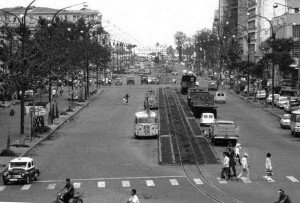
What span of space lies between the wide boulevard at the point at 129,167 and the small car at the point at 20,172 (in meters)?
0.46

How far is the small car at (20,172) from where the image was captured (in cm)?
4262

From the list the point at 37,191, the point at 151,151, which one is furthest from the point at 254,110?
the point at 37,191

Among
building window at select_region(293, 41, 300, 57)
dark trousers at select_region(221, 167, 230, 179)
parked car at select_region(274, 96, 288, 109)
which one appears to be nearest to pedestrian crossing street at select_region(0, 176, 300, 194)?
dark trousers at select_region(221, 167, 230, 179)

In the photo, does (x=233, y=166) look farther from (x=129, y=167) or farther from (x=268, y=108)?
(x=268, y=108)

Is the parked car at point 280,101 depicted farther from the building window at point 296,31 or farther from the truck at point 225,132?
the building window at point 296,31

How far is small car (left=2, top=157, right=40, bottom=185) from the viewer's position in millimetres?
42625

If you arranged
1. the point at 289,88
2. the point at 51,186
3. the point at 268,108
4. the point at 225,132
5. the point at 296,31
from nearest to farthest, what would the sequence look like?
the point at 51,186 < the point at 225,132 < the point at 268,108 < the point at 289,88 < the point at 296,31

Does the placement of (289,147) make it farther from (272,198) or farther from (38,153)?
(272,198)

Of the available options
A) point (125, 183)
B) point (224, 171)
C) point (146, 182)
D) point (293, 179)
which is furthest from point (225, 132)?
point (125, 183)

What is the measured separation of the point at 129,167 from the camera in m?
49.0

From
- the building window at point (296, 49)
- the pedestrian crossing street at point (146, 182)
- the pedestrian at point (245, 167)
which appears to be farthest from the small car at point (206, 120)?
the building window at point (296, 49)

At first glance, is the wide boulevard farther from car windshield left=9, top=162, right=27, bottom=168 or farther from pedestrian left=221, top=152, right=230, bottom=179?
car windshield left=9, top=162, right=27, bottom=168

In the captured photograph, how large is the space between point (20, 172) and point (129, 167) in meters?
8.43

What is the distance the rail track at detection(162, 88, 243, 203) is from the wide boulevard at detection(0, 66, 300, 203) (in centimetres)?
41
